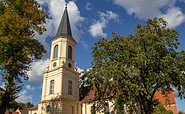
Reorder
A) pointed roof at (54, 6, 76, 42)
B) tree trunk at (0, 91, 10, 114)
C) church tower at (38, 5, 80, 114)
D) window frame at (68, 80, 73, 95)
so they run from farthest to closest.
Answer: pointed roof at (54, 6, 76, 42), window frame at (68, 80, 73, 95), church tower at (38, 5, 80, 114), tree trunk at (0, 91, 10, 114)

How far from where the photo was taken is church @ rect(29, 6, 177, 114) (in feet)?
84.4

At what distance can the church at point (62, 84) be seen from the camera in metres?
25.7

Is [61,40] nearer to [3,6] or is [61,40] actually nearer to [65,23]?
[65,23]

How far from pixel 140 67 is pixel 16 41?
12173 mm

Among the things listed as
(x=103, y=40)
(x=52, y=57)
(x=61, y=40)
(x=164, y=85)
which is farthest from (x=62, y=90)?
(x=164, y=85)

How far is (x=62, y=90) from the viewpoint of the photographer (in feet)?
85.9

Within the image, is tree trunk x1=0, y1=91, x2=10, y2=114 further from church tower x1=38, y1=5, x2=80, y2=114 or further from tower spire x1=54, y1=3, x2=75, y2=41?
tower spire x1=54, y1=3, x2=75, y2=41

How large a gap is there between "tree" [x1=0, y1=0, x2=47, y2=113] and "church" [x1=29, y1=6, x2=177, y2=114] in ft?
33.0

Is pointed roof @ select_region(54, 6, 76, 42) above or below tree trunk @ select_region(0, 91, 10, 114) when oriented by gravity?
above

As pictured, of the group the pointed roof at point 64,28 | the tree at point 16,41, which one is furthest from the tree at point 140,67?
the pointed roof at point 64,28

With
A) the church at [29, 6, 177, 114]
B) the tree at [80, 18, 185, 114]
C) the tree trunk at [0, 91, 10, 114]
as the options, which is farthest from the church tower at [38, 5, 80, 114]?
the tree trunk at [0, 91, 10, 114]

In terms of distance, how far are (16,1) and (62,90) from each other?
15366mm

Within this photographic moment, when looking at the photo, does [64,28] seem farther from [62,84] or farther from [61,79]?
[62,84]

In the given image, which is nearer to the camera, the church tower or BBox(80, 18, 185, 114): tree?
BBox(80, 18, 185, 114): tree
